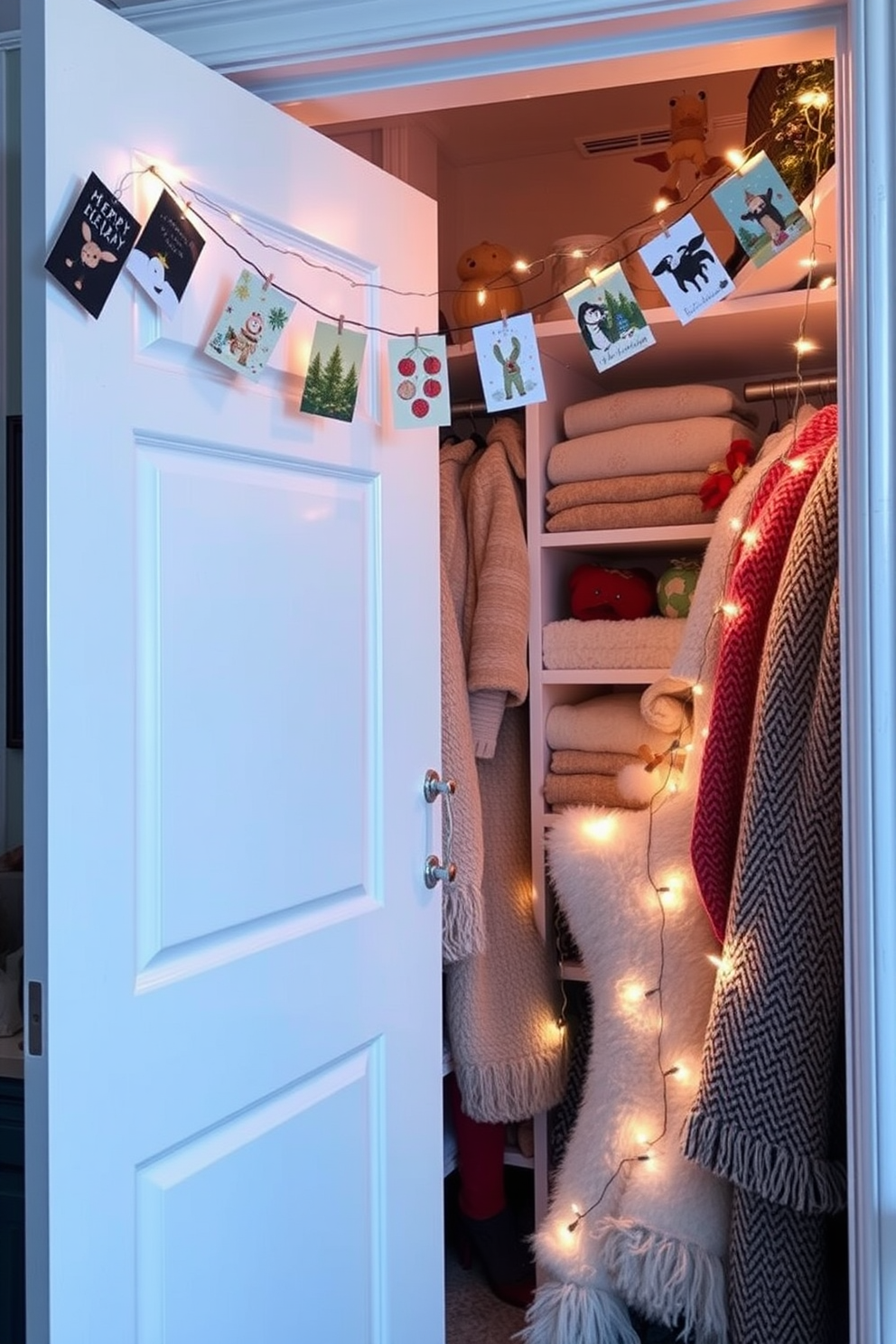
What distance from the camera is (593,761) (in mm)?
2289

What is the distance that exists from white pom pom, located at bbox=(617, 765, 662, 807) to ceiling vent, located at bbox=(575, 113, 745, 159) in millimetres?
1405

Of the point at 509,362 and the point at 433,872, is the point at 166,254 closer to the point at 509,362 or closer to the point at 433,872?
the point at 509,362

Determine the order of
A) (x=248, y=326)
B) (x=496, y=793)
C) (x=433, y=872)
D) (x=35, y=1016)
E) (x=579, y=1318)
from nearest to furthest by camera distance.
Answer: (x=35, y=1016) < (x=248, y=326) < (x=433, y=872) < (x=579, y=1318) < (x=496, y=793)

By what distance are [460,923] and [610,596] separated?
690 millimetres

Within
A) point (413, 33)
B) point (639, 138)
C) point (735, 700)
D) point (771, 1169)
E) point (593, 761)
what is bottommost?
point (771, 1169)

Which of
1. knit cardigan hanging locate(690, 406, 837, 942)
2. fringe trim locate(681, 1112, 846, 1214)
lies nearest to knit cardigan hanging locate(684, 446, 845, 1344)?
fringe trim locate(681, 1112, 846, 1214)

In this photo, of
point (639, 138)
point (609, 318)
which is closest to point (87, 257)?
point (609, 318)

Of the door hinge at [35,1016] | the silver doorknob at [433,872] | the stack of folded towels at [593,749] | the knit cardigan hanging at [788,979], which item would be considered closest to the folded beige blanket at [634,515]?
the stack of folded towels at [593,749]

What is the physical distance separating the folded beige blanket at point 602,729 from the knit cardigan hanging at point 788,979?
61 centimetres

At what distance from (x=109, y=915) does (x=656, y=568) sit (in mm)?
1695

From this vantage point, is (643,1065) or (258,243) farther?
(643,1065)

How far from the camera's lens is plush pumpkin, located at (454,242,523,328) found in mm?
2432

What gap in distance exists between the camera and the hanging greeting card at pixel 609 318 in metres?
1.46

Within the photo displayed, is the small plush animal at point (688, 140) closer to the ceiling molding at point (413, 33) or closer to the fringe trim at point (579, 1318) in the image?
the ceiling molding at point (413, 33)
